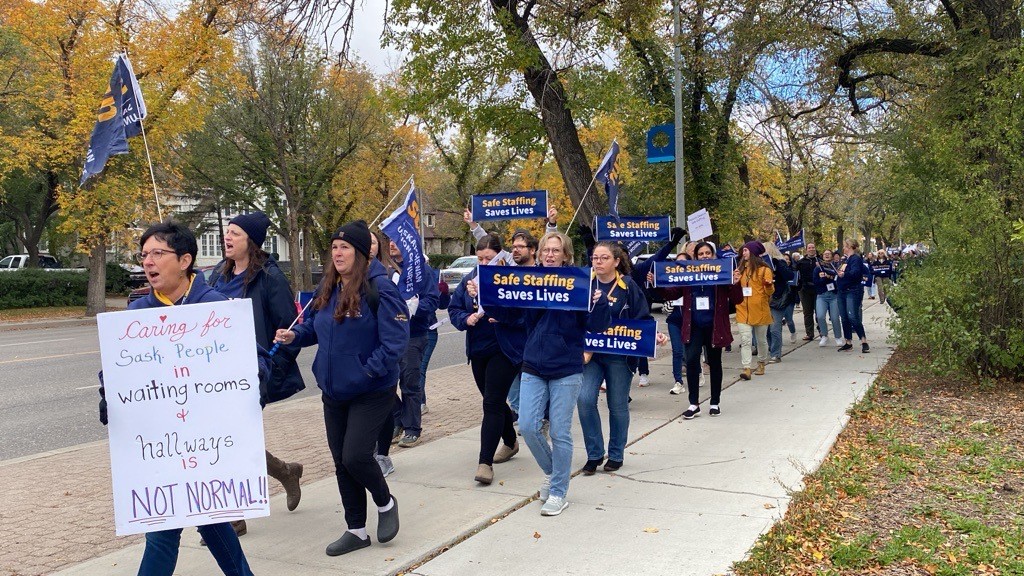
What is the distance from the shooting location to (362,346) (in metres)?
4.56

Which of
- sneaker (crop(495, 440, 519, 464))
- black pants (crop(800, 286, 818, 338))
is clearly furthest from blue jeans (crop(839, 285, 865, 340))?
sneaker (crop(495, 440, 519, 464))

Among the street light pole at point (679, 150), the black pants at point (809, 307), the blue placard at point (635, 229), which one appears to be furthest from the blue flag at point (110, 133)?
the black pants at point (809, 307)

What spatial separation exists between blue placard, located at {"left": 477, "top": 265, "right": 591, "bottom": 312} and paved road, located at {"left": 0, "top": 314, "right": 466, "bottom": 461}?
16.5ft

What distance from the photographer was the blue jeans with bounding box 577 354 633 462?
625 centimetres

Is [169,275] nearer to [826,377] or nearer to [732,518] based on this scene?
[732,518]

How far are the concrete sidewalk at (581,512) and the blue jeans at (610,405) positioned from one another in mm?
212

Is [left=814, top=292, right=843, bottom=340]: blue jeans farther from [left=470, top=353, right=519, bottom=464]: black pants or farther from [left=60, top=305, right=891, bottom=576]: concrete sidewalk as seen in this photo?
[left=470, top=353, right=519, bottom=464]: black pants

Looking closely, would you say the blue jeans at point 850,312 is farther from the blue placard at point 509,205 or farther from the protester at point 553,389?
the protester at point 553,389

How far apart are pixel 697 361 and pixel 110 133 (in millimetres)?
6053

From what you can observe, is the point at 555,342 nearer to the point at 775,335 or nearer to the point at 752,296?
the point at 752,296

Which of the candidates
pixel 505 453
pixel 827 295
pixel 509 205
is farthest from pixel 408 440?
pixel 827 295

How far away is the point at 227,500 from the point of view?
3582 millimetres

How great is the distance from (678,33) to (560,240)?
10.3 m

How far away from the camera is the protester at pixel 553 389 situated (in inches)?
211
